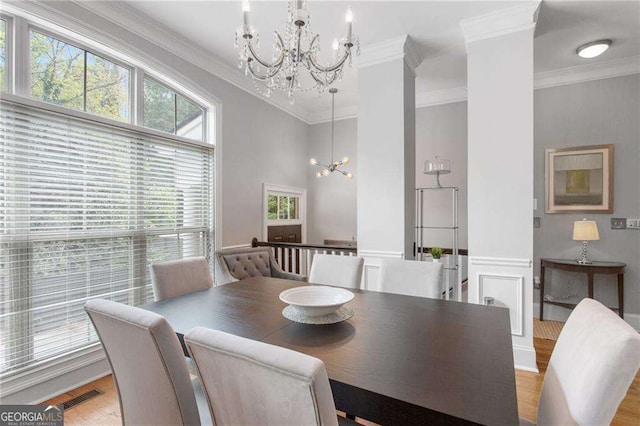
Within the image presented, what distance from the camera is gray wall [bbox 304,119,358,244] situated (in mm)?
5242

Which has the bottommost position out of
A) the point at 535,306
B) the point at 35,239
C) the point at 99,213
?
the point at 535,306

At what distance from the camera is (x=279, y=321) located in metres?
1.50

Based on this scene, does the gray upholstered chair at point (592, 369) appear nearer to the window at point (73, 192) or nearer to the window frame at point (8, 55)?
the window at point (73, 192)

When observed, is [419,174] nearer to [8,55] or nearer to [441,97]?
[441,97]

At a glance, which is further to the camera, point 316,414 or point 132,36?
point 132,36

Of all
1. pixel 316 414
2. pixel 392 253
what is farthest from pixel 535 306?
pixel 316 414

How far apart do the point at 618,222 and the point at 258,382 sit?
4.34 m

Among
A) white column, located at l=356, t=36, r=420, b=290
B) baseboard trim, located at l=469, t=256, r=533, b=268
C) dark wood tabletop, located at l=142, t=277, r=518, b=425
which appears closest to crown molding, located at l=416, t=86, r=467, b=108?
white column, located at l=356, t=36, r=420, b=290

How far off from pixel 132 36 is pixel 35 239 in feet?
6.16

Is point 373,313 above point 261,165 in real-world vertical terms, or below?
below

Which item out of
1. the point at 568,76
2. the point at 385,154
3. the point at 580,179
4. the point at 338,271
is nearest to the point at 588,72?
the point at 568,76

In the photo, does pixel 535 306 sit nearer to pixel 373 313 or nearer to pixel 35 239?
pixel 373 313

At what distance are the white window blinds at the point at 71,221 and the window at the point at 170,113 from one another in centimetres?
21

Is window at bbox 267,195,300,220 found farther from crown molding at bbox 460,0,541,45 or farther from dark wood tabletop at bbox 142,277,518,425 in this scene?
crown molding at bbox 460,0,541,45
